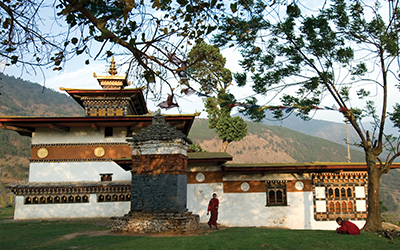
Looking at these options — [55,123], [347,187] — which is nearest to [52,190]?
[55,123]

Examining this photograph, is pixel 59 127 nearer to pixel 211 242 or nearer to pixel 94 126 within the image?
pixel 94 126

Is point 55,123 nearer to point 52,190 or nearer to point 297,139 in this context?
point 52,190

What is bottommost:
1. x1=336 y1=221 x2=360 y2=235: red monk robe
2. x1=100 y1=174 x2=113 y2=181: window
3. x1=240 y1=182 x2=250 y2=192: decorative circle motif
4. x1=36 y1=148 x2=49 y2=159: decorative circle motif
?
x1=336 y1=221 x2=360 y2=235: red monk robe

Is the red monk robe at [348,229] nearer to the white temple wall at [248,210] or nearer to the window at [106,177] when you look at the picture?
the white temple wall at [248,210]

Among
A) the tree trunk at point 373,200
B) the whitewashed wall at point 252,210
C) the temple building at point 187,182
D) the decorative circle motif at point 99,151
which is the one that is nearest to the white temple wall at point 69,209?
the temple building at point 187,182

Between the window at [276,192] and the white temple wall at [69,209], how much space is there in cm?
661

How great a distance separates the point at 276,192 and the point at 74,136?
10.1 m

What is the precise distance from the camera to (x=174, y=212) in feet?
32.4

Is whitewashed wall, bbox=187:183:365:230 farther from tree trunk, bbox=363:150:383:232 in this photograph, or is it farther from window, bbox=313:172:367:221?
tree trunk, bbox=363:150:383:232

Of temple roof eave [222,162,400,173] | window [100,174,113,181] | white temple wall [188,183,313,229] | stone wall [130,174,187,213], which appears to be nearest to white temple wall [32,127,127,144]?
window [100,174,113,181]

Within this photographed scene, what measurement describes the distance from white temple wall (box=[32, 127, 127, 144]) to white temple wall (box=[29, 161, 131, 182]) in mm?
1119

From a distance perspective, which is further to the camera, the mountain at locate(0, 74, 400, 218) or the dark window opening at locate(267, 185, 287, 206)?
the mountain at locate(0, 74, 400, 218)

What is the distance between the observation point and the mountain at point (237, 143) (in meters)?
66.8

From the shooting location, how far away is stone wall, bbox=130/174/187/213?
1002 cm
